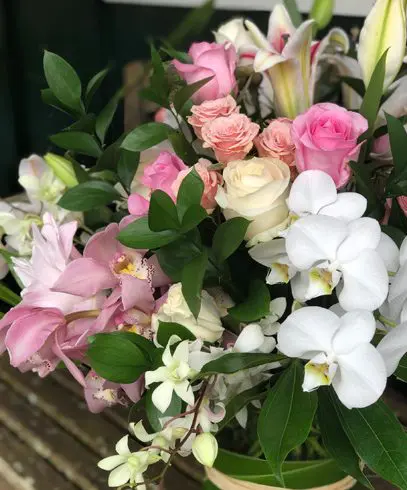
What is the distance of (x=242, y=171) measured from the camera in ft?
1.65

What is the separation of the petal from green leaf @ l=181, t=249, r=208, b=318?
3.3 inches

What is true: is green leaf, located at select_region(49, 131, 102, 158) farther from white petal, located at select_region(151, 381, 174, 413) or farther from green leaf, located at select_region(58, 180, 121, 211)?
white petal, located at select_region(151, 381, 174, 413)

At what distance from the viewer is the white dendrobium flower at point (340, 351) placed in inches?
16.9

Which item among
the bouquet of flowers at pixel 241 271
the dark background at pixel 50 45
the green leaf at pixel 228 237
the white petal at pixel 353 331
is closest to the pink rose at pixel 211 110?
the bouquet of flowers at pixel 241 271

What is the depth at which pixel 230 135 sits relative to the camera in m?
0.52

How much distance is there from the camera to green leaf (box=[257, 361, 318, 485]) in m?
0.45

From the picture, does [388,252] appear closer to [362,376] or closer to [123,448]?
[362,376]

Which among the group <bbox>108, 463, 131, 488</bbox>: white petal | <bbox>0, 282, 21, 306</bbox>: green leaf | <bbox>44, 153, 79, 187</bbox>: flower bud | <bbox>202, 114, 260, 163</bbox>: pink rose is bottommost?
<bbox>108, 463, 131, 488</bbox>: white petal

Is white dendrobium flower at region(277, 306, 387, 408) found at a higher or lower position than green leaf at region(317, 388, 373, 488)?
higher

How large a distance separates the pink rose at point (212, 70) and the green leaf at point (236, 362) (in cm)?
24

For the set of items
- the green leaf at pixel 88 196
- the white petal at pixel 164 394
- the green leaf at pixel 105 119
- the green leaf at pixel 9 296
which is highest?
the green leaf at pixel 105 119

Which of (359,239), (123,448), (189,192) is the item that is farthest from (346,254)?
(123,448)

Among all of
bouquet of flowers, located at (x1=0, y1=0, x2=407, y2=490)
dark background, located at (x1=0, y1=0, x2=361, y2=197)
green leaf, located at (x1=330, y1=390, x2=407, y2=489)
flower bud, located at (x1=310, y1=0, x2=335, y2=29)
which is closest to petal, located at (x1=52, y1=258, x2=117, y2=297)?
bouquet of flowers, located at (x1=0, y1=0, x2=407, y2=490)

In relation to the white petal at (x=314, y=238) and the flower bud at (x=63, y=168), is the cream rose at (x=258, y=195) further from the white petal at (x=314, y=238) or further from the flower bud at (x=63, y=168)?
the flower bud at (x=63, y=168)
